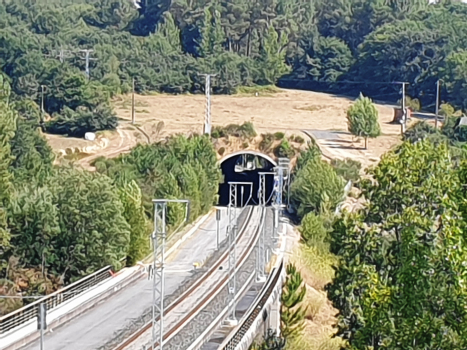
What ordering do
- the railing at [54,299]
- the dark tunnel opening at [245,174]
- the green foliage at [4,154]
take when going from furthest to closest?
1. the dark tunnel opening at [245,174]
2. the green foliage at [4,154]
3. the railing at [54,299]

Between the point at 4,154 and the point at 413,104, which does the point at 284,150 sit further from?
the point at 4,154

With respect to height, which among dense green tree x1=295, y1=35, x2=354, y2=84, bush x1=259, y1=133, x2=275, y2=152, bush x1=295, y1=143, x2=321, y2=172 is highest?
dense green tree x1=295, y1=35, x2=354, y2=84

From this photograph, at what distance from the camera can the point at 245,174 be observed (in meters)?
60.8

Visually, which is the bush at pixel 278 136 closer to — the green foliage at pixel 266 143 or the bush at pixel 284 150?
the green foliage at pixel 266 143

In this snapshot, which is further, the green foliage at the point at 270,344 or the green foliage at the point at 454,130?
the green foliage at the point at 454,130

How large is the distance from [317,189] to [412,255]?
31.6m

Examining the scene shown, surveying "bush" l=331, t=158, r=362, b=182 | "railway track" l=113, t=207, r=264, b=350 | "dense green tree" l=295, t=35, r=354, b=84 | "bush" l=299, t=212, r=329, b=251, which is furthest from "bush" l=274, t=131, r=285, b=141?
"dense green tree" l=295, t=35, r=354, b=84

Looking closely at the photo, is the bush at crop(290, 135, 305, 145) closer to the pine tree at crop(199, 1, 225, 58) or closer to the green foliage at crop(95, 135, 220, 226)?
the green foliage at crop(95, 135, 220, 226)

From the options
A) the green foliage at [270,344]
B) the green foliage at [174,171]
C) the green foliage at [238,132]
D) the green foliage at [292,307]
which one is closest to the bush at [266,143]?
the green foliage at [238,132]

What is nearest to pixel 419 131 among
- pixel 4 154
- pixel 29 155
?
Result: pixel 29 155

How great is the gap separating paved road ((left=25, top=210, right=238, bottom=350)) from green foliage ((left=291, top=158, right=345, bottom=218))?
8243mm

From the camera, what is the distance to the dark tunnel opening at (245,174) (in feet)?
181

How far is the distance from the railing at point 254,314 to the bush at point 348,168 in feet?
69.5

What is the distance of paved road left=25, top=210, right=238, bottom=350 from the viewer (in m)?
22.2
